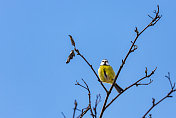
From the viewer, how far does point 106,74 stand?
7832 mm

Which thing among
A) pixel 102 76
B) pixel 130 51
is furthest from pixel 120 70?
pixel 102 76

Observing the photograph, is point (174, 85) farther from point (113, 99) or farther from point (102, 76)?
point (102, 76)

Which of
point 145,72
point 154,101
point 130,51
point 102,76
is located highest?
point 102,76

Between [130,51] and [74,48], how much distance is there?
0.84 meters

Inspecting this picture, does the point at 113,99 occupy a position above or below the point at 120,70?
below

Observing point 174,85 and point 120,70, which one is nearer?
point 174,85

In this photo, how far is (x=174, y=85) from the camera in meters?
3.23

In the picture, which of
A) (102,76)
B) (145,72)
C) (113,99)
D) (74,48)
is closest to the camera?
(113,99)

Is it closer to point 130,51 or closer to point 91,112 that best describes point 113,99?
point 91,112

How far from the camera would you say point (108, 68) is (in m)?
7.98

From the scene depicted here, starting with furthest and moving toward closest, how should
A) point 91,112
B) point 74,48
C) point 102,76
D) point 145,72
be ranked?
1. point 102,76
2. point 74,48
3. point 145,72
4. point 91,112

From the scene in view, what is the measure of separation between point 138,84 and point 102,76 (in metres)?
4.08

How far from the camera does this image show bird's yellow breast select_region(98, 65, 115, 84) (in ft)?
25.4

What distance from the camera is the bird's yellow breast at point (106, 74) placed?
25.4 ft
